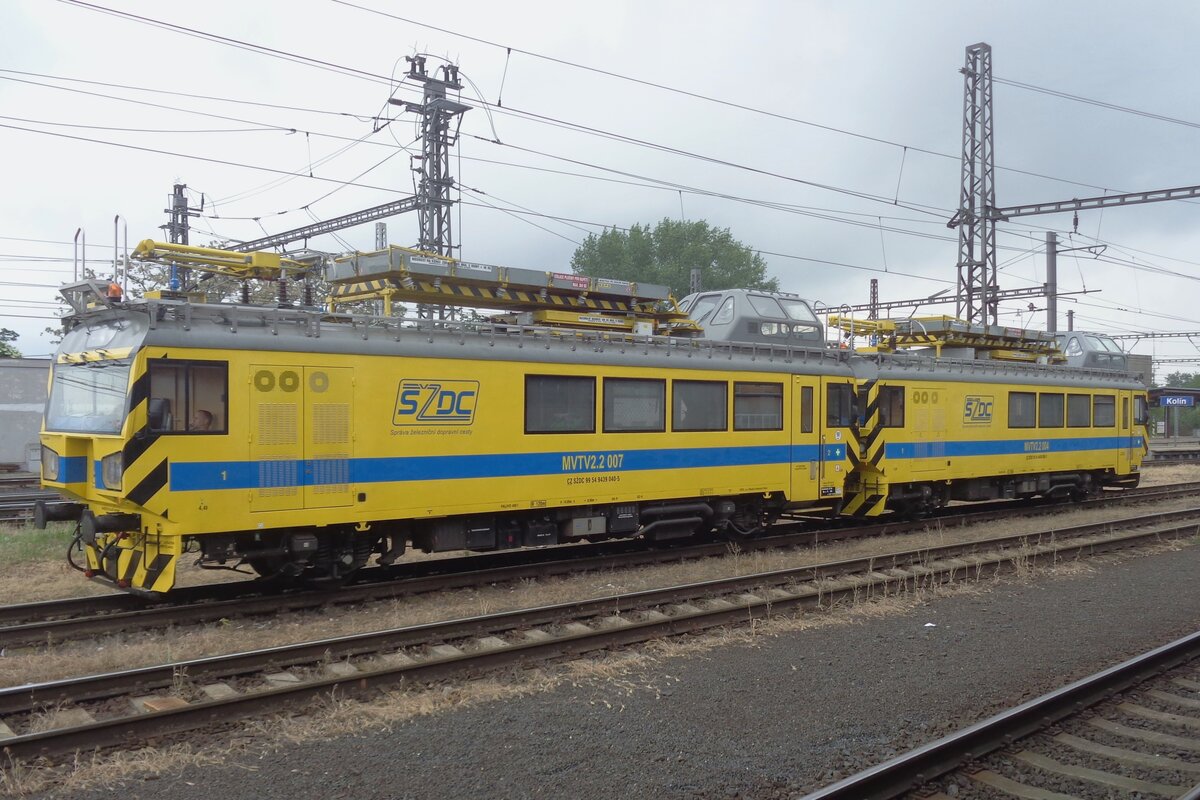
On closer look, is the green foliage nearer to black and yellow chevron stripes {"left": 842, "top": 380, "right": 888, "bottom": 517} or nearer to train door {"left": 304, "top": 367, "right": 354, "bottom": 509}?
black and yellow chevron stripes {"left": 842, "top": 380, "right": 888, "bottom": 517}

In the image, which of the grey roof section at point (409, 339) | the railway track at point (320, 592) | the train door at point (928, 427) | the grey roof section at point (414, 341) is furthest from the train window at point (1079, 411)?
the grey roof section at point (409, 339)

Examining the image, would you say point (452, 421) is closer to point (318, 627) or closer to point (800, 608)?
point (318, 627)

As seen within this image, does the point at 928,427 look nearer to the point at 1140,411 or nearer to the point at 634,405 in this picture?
the point at 634,405

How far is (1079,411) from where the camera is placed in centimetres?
1989

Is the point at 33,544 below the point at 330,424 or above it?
below

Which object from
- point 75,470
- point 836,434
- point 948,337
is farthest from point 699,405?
point 948,337

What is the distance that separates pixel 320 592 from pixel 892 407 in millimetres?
10329

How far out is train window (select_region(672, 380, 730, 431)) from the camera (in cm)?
1227

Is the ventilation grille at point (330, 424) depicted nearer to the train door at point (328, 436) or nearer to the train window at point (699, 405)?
the train door at point (328, 436)

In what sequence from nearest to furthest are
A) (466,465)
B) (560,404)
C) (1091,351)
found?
(466,465), (560,404), (1091,351)

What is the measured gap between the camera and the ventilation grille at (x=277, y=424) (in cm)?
880

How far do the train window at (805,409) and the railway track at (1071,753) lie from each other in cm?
715

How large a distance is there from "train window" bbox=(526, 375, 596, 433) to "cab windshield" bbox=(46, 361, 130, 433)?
14.5ft

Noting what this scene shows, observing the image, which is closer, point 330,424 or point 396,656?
point 396,656
